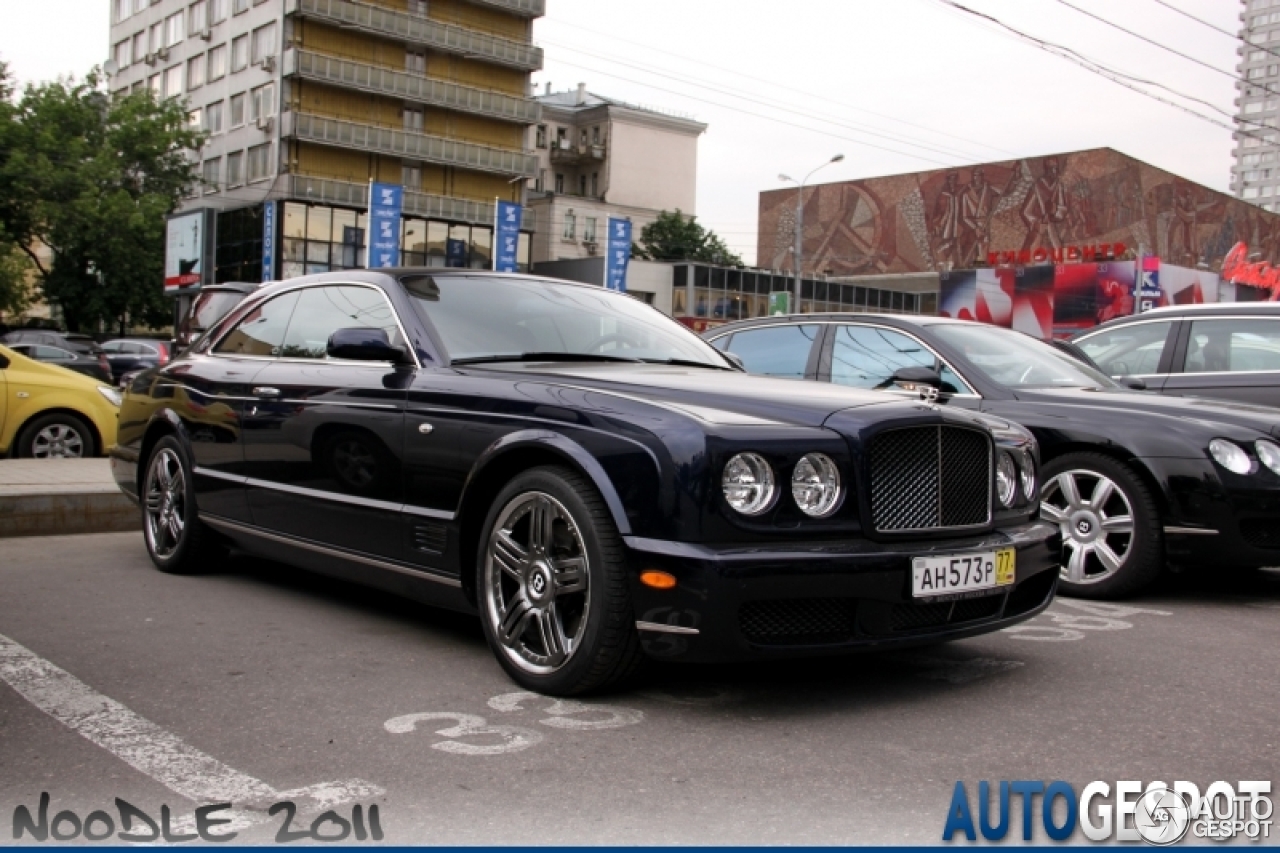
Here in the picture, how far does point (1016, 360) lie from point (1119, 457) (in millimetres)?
1033

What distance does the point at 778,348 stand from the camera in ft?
25.4

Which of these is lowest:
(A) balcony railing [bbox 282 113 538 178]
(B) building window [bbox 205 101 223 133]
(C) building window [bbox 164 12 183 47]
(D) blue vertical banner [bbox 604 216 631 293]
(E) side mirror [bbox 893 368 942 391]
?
(E) side mirror [bbox 893 368 942 391]

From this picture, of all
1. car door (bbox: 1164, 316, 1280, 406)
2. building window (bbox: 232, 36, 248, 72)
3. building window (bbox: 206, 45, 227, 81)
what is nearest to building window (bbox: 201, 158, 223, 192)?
building window (bbox: 206, 45, 227, 81)

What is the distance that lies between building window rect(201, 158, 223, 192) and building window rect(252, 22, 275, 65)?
5278mm

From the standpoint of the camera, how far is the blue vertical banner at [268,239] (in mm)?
51625

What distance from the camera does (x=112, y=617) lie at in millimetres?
5328

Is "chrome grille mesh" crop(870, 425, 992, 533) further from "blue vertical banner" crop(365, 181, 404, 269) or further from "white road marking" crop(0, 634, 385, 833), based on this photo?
"blue vertical banner" crop(365, 181, 404, 269)

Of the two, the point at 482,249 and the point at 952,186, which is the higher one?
the point at 952,186

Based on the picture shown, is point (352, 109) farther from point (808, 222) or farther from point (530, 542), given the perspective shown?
point (530, 542)

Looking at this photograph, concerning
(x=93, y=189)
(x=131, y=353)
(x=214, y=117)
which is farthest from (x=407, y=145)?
(x=131, y=353)

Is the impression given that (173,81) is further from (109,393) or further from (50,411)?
(50,411)

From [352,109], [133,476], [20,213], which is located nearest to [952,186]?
[352,109]

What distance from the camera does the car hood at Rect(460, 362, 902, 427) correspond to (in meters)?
4.01

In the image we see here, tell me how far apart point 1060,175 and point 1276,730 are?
2958 inches
